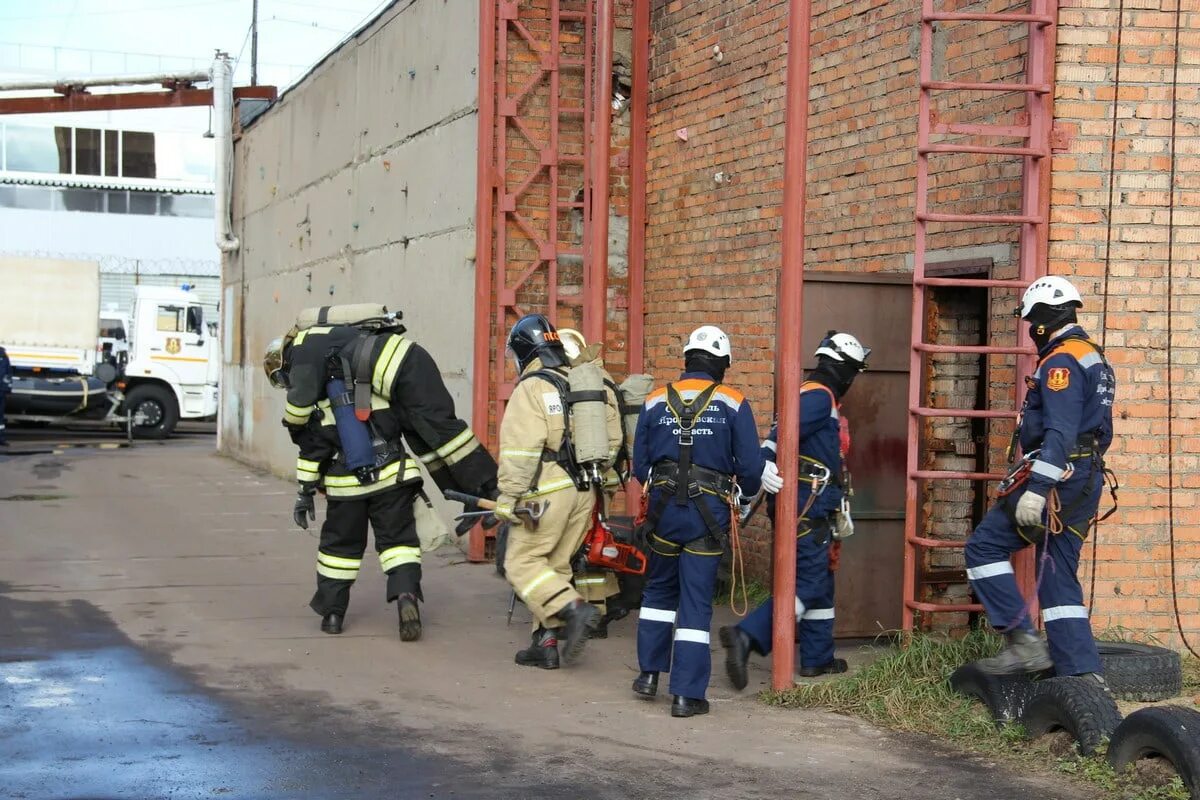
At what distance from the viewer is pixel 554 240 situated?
37.9 ft

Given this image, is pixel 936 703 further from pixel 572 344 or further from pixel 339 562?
pixel 339 562

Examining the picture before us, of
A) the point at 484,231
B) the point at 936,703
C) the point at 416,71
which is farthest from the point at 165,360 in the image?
the point at 936,703

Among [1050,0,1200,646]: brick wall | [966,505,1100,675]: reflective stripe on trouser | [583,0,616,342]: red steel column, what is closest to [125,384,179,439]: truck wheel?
[583,0,616,342]: red steel column

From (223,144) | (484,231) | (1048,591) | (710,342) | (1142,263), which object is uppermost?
(223,144)


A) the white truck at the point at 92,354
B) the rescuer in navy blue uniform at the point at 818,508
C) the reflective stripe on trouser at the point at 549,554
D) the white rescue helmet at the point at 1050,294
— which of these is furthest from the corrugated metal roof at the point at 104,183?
the white rescue helmet at the point at 1050,294

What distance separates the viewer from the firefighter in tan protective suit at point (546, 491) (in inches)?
303

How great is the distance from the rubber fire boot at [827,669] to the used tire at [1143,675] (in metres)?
1.35

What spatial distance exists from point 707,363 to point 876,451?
67.5 inches

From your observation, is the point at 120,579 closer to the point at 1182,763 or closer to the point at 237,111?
the point at 1182,763

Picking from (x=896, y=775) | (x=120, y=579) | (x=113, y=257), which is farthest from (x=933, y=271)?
(x=113, y=257)

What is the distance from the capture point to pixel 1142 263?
746 centimetres

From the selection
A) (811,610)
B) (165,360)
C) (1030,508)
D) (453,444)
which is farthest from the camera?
(165,360)

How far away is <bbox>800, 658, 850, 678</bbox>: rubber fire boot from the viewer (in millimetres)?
7539

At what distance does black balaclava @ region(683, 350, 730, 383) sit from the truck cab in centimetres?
2123
